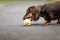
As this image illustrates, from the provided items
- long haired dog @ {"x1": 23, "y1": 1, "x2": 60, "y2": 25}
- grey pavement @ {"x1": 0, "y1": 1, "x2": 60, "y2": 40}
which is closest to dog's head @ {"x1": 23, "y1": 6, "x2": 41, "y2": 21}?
long haired dog @ {"x1": 23, "y1": 1, "x2": 60, "y2": 25}

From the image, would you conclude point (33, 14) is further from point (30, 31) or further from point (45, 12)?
point (30, 31)

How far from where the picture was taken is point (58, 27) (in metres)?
2.74

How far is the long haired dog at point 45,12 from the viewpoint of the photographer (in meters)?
2.81

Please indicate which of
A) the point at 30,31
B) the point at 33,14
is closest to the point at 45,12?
the point at 33,14

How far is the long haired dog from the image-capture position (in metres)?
2.81

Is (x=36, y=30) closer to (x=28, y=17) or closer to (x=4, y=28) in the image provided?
(x=28, y=17)

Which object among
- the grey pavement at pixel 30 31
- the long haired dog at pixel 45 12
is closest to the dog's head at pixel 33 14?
the long haired dog at pixel 45 12

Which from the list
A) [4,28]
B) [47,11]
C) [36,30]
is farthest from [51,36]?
[4,28]

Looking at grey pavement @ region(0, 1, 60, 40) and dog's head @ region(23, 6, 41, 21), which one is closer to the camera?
grey pavement @ region(0, 1, 60, 40)

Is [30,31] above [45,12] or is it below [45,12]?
below

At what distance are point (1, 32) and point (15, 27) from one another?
282mm

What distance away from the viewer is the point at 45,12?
2.83 m

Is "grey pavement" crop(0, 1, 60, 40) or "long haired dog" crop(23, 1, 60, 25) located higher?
"long haired dog" crop(23, 1, 60, 25)

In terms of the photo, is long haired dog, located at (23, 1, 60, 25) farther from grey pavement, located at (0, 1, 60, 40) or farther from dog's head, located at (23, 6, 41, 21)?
grey pavement, located at (0, 1, 60, 40)
